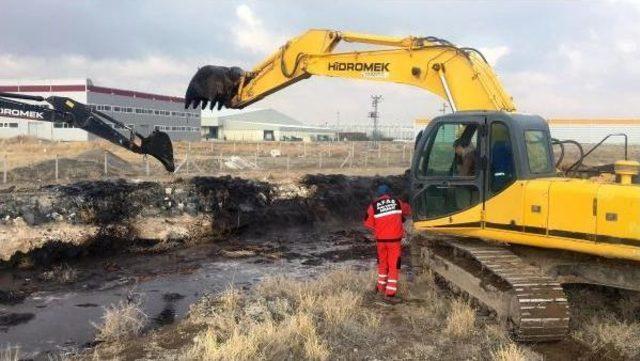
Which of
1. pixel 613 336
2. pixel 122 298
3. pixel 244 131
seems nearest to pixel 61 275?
pixel 122 298

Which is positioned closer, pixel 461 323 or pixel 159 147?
pixel 461 323

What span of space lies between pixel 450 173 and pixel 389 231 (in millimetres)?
1253

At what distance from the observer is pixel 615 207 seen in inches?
259

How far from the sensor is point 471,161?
8.09 meters

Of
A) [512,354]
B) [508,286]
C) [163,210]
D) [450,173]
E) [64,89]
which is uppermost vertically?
[64,89]

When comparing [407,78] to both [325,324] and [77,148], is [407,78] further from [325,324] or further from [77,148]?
[77,148]

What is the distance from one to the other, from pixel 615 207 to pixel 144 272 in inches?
342

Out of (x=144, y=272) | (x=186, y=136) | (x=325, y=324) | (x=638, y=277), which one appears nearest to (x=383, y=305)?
(x=325, y=324)

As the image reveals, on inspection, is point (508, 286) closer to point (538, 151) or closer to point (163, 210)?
point (538, 151)

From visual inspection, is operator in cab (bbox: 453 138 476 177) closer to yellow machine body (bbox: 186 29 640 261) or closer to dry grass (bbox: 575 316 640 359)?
yellow machine body (bbox: 186 29 640 261)

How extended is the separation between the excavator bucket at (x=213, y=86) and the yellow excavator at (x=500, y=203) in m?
2.31

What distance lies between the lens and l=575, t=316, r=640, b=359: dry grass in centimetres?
685

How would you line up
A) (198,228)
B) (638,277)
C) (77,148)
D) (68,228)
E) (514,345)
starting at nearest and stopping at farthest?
(514,345) < (638,277) < (68,228) < (198,228) < (77,148)

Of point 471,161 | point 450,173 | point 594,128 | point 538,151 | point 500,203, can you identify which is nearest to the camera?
point 500,203
